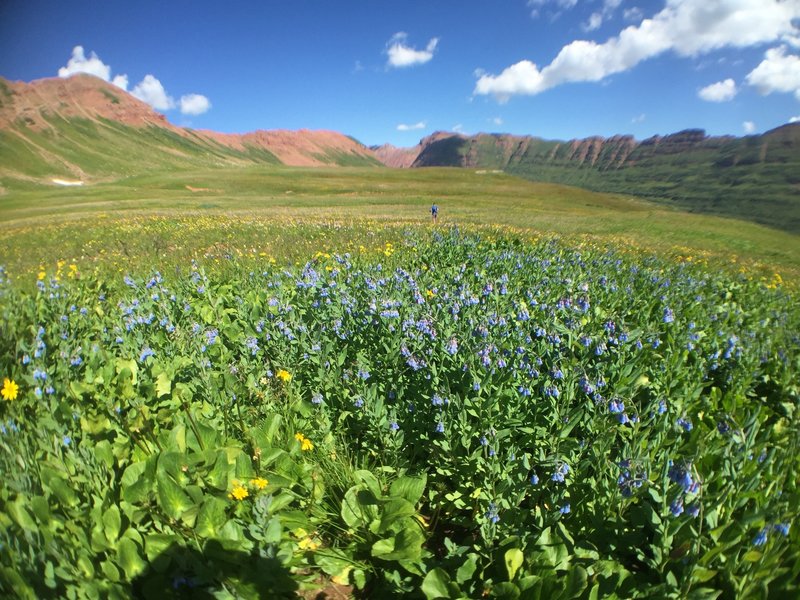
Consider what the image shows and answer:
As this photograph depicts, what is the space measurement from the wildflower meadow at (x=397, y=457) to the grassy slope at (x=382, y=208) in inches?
300

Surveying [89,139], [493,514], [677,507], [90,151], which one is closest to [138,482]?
[493,514]

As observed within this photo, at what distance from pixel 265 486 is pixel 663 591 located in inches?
82.0

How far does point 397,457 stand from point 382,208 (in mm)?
32824

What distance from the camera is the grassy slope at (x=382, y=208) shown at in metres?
17.9

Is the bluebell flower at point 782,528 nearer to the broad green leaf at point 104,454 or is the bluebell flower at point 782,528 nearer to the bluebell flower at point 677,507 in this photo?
the bluebell flower at point 677,507

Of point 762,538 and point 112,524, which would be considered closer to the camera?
point 762,538

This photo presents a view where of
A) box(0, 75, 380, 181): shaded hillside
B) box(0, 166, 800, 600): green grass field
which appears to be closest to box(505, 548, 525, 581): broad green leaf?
box(0, 166, 800, 600): green grass field

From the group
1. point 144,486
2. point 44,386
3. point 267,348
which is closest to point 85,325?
point 44,386

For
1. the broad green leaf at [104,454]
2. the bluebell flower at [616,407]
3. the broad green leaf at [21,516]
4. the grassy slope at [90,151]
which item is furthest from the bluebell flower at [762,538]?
the grassy slope at [90,151]

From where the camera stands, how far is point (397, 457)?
2.99 meters

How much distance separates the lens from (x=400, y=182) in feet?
216

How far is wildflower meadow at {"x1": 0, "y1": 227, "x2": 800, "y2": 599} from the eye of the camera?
6.14ft

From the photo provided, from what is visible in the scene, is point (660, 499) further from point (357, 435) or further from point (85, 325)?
point (85, 325)

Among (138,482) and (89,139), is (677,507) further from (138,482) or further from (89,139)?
(89,139)
